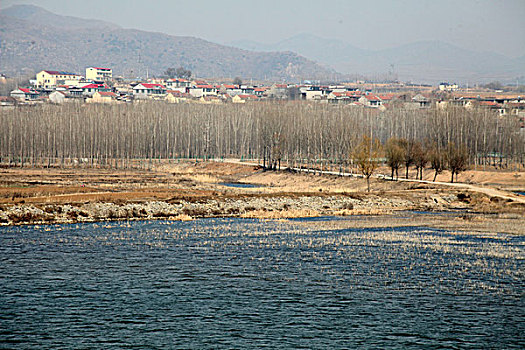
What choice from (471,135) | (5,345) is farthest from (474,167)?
(5,345)

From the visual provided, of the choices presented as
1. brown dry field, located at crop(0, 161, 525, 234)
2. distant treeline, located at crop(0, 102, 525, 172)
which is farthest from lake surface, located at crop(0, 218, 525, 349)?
distant treeline, located at crop(0, 102, 525, 172)

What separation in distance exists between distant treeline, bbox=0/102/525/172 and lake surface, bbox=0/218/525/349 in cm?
6898

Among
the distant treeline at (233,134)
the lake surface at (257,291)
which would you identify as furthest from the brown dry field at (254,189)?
the lake surface at (257,291)

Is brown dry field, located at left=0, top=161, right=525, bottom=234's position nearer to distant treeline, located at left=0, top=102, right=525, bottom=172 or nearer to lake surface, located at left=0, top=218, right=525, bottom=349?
distant treeline, located at left=0, top=102, right=525, bottom=172

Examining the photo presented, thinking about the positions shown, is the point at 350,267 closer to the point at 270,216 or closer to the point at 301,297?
the point at 301,297

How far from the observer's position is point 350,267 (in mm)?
36250

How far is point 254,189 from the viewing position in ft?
281

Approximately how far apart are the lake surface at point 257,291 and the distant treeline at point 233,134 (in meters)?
69.0

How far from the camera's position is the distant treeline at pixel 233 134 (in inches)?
4854

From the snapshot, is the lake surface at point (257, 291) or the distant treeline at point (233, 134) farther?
the distant treeline at point (233, 134)

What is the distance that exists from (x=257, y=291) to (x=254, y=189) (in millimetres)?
55048

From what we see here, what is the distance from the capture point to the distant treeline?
404 feet

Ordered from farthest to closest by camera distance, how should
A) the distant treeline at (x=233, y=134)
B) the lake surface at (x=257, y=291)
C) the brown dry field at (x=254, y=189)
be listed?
the distant treeline at (x=233, y=134) < the brown dry field at (x=254, y=189) < the lake surface at (x=257, y=291)

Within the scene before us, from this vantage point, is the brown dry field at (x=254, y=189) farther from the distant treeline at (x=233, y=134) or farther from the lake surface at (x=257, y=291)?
the lake surface at (x=257, y=291)
